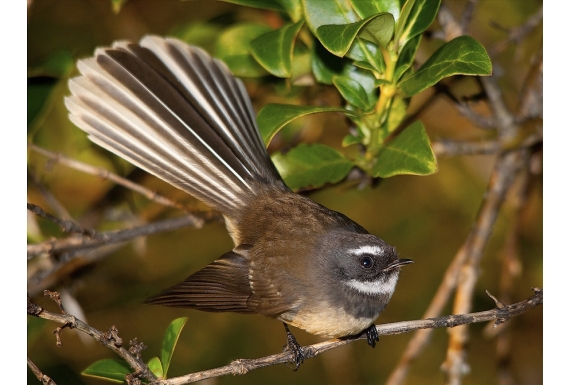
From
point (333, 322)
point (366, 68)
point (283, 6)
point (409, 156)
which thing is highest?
point (283, 6)

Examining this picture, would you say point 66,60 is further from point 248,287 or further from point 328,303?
point 328,303

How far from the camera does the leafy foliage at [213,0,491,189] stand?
77.6 inches

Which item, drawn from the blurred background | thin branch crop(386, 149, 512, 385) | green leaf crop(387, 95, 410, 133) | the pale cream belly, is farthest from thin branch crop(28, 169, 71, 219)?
thin branch crop(386, 149, 512, 385)

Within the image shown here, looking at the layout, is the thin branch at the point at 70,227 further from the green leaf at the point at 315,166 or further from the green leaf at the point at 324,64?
the green leaf at the point at 324,64

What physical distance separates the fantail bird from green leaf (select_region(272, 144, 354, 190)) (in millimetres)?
85

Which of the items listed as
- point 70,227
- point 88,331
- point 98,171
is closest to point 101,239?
point 70,227

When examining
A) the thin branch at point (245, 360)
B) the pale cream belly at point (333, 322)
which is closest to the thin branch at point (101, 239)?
the thin branch at point (245, 360)

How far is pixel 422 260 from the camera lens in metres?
3.56

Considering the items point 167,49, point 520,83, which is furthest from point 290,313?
point 520,83

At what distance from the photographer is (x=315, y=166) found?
2404 mm

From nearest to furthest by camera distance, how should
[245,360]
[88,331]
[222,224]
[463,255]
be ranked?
[88,331], [245,360], [463,255], [222,224]

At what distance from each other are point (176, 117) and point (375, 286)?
3.11ft

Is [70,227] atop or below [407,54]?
below

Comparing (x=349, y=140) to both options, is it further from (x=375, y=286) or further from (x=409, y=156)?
(x=375, y=286)
